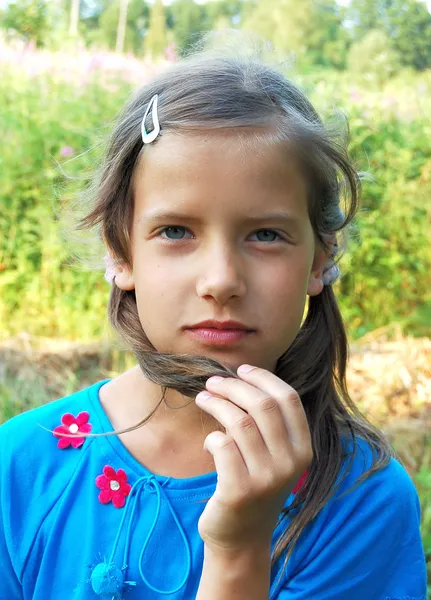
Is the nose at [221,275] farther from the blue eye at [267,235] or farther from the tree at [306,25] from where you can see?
the tree at [306,25]

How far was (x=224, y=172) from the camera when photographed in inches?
63.6

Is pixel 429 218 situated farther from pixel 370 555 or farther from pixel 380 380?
pixel 370 555

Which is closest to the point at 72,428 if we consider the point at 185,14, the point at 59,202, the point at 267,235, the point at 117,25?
the point at 267,235

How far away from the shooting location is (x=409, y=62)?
10.1 metres

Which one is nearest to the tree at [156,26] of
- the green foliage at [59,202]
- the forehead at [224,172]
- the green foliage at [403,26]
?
the green foliage at [403,26]

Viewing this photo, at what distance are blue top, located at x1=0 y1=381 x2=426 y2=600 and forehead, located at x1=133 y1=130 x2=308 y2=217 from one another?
655mm

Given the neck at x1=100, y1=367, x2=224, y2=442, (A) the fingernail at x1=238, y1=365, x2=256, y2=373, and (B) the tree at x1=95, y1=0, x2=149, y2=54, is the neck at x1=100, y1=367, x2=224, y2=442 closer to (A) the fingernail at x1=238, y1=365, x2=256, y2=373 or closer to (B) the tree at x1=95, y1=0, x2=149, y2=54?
(A) the fingernail at x1=238, y1=365, x2=256, y2=373

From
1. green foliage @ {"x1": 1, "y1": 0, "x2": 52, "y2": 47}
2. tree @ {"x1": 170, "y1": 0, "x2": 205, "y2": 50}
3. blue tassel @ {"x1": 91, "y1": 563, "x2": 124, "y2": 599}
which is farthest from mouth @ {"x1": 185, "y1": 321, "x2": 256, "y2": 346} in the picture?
tree @ {"x1": 170, "y1": 0, "x2": 205, "y2": 50}

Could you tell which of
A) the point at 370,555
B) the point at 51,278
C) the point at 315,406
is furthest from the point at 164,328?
the point at 51,278

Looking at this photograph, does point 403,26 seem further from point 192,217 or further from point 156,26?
point 156,26

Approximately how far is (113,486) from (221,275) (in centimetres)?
62

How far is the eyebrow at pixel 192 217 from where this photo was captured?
5.38 ft

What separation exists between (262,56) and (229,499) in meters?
1.25

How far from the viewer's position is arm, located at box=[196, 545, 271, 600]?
1509 millimetres
